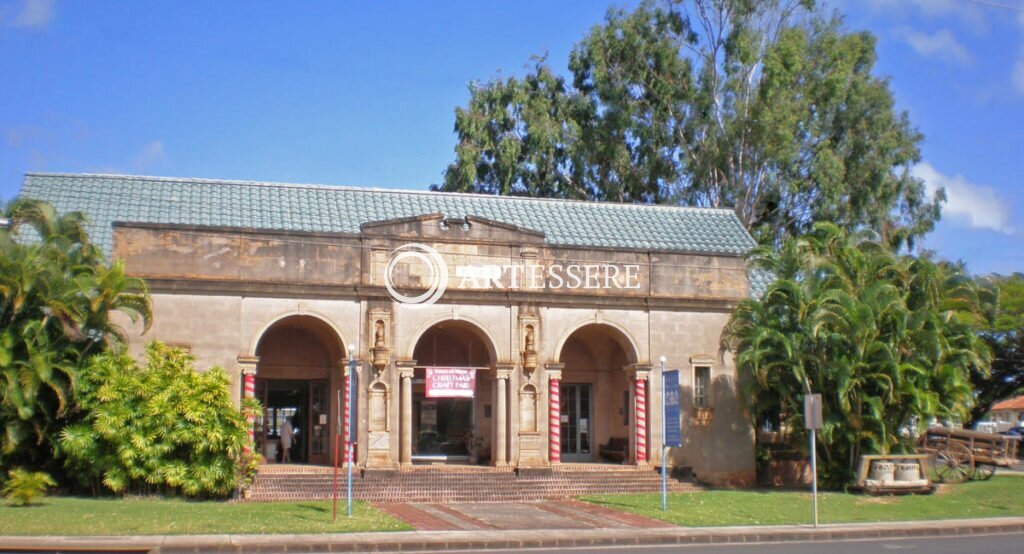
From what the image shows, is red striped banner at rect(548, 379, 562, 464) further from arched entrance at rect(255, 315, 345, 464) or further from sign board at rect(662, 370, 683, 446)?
arched entrance at rect(255, 315, 345, 464)

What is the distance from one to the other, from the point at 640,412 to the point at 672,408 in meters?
5.05

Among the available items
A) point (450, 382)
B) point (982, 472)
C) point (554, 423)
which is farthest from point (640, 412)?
point (982, 472)

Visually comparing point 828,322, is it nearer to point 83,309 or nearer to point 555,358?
point 555,358

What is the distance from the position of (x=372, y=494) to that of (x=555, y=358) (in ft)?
20.5

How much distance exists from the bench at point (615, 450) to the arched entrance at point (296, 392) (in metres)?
7.97

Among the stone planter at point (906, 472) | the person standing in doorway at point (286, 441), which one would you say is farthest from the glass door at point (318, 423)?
the stone planter at point (906, 472)

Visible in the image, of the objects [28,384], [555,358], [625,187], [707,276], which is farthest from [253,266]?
[625,187]

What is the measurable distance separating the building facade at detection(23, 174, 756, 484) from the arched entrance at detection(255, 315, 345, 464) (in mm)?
43

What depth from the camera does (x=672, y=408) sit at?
2475 cm

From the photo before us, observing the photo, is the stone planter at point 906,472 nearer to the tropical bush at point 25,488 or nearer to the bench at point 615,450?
the bench at point 615,450

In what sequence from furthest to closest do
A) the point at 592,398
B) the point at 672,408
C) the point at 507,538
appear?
the point at 592,398 < the point at 672,408 < the point at 507,538

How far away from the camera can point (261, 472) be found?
2655 cm

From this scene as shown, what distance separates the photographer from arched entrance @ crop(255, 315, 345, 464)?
30266mm

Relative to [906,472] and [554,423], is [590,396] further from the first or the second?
[906,472]
